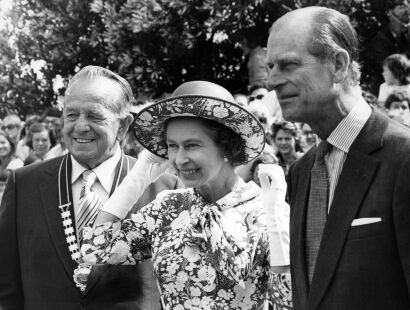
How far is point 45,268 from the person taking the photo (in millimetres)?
3801

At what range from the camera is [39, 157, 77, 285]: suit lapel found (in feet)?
12.4

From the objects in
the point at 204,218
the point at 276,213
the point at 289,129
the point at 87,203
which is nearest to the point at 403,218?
the point at 276,213

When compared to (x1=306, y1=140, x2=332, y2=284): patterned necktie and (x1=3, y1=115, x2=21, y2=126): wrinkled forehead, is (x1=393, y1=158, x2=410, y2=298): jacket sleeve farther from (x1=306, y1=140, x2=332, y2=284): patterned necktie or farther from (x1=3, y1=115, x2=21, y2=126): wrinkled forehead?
(x1=3, y1=115, x2=21, y2=126): wrinkled forehead

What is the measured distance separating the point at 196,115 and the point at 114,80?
2.63 ft

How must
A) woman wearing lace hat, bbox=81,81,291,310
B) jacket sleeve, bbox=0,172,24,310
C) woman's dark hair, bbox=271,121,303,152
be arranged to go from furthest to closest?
woman's dark hair, bbox=271,121,303,152
jacket sleeve, bbox=0,172,24,310
woman wearing lace hat, bbox=81,81,291,310

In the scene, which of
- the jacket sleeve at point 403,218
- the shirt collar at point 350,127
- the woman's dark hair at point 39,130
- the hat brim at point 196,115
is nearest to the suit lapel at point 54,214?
the hat brim at point 196,115

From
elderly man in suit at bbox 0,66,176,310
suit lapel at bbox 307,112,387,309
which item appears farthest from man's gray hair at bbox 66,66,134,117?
suit lapel at bbox 307,112,387,309

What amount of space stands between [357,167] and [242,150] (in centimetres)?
104

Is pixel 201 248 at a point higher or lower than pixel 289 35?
lower

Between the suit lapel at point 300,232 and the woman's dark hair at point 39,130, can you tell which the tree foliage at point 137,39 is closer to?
the woman's dark hair at point 39,130

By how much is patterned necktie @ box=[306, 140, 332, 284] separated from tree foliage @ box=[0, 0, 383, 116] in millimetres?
7203

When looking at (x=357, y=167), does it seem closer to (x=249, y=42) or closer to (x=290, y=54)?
(x=290, y=54)

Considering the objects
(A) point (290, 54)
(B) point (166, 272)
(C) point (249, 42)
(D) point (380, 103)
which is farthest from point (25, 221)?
(C) point (249, 42)

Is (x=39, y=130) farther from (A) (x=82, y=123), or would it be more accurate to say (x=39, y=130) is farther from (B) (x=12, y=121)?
(A) (x=82, y=123)
